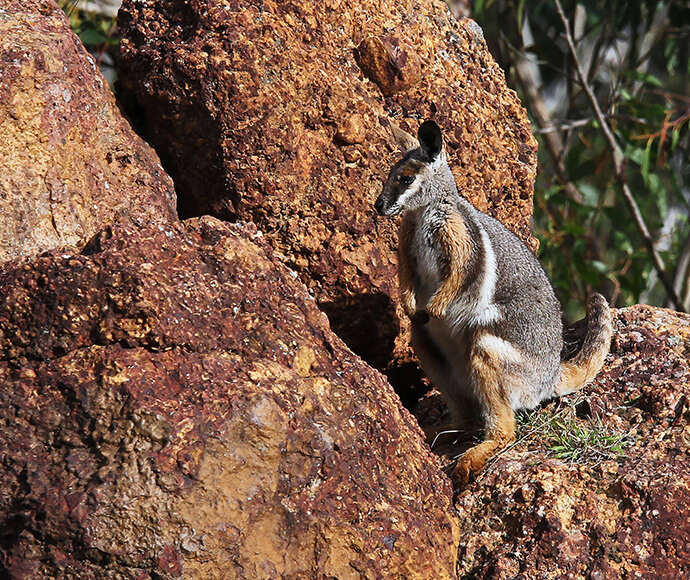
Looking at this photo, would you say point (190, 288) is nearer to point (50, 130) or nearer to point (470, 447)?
point (50, 130)

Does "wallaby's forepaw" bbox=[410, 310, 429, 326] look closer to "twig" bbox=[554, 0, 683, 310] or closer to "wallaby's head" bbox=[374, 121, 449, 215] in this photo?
"wallaby's head" bbox=[374, 121, 449, 215]

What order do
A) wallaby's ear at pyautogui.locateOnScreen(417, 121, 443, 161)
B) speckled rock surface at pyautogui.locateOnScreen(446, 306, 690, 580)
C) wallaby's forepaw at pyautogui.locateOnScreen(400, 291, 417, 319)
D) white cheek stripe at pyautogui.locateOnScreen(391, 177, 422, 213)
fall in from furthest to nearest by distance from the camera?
wallaby's forepaw at pyautogui.locateOnScreen(400, 291, 417, 319)
white cheek stripe at pyautogui.locateOnScreen(391, 177, 422, 213)
wallaby's ear at pyautogui.locateOnScreen(417, 121, 443, 161)
speckled rock surface at pyautogui.locateOnScreen(446, 306, 690, 580)

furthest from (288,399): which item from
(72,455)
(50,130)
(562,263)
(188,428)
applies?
(562,263)

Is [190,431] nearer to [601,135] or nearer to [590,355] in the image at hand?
[590,355]

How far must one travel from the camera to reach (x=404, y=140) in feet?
16.8

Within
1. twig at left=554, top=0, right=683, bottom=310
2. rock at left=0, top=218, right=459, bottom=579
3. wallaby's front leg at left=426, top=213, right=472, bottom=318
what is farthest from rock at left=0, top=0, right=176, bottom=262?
twig at left=554, top=0, right=683, bottom=310

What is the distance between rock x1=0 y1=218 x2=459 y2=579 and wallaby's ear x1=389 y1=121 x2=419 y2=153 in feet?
4.66

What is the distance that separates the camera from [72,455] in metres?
3.27

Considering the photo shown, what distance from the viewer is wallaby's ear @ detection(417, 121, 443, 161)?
4.67 metres

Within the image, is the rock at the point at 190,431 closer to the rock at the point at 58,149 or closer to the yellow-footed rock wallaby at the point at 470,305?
the rock at the point at 58,149

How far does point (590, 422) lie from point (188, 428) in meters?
2.44

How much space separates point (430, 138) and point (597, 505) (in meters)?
2.04

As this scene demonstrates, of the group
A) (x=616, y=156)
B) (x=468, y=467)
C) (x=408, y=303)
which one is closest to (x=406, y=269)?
(x=408, y=303)

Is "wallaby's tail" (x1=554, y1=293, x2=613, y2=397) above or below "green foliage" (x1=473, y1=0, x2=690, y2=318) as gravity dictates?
above
